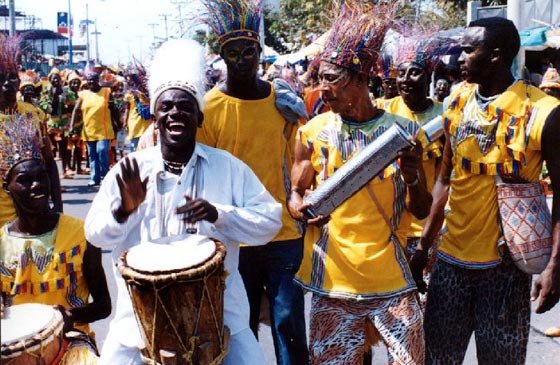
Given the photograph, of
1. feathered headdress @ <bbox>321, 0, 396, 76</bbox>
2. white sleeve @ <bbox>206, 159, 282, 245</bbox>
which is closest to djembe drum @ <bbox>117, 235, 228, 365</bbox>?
white sleeve @ <bbox>206, 159, 282, 245</bbox>

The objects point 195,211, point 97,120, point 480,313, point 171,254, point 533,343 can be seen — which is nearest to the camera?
point 171,254

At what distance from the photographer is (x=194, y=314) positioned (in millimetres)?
2881

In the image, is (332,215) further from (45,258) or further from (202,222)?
(45,258)

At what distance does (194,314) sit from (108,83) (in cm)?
1267

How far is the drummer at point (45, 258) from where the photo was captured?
12.8 feet

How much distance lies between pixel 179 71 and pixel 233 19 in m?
1.22

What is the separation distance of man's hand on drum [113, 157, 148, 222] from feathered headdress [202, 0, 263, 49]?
159cm

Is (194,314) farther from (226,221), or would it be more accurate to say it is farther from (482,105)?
(482,105)

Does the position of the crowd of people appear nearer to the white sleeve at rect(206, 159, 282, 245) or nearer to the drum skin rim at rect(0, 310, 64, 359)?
the white sleeve at rect(206, 159, 282, 245)

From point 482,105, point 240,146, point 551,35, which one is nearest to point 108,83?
point 551,35

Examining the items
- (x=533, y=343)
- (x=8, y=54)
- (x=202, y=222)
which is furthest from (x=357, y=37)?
(x=8, y=54)

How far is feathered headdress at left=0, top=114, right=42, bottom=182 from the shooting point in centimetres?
419

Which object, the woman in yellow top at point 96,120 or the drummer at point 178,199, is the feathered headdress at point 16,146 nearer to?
the drummer at point 178,199

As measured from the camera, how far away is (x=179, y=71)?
131 inches
